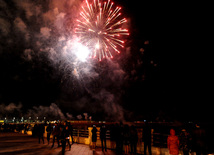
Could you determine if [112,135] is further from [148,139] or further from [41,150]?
[41,150]

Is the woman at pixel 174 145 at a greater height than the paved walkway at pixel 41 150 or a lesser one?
greater

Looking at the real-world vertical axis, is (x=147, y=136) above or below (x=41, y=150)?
above

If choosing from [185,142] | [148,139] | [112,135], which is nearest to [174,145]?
[185,142]

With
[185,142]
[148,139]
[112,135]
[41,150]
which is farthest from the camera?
[112,135]

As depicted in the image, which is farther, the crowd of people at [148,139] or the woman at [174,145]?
the woman at [174,145]

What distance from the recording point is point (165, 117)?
19638cm

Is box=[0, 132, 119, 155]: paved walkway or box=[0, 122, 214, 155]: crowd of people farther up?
box=[0, 122, 214, 155]: crowd of people

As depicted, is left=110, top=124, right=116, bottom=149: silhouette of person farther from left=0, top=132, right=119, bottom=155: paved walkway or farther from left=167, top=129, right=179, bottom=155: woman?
left=167, top=129, right=179, bottom=155: woman

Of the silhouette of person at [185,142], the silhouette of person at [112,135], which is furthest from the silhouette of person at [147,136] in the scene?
the silhouette of person at [112,135]

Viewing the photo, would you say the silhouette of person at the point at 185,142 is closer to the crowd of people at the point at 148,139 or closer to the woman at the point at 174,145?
the crowd of people at the point at 148,139

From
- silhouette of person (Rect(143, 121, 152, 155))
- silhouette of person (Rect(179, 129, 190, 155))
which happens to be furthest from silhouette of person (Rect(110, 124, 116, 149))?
silhouette of person (Rect(179, 129, 190, 155))

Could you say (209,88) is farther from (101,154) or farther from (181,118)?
(101,154)

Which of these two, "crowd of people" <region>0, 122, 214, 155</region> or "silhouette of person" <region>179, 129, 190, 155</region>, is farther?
"silhouette of person" <region>179, 129, 190, 155</region>

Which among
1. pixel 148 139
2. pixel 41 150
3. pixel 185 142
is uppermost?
pixel 185 142
